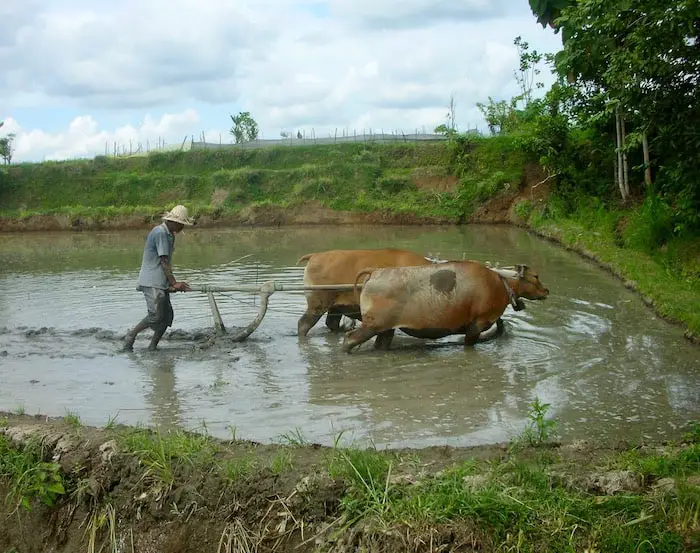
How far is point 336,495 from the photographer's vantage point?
4.73 metres

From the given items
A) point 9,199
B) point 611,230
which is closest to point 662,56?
point 611,230

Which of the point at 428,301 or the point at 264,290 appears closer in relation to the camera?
the point at 428,301

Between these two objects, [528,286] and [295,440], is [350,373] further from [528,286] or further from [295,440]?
[528,286]

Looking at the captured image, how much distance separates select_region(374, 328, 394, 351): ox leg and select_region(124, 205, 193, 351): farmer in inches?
94.8

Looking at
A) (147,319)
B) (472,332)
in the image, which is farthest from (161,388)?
(472,332)

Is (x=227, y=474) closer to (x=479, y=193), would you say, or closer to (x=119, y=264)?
(x=119, y=264)

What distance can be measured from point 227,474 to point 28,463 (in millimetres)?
1520

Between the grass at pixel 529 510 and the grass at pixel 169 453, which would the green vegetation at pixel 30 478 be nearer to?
the grass at pixel 169 453

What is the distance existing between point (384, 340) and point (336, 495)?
189 inches

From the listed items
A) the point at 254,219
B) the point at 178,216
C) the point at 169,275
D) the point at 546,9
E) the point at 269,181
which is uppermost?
the point at 546,9

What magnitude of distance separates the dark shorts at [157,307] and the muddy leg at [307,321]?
176cm

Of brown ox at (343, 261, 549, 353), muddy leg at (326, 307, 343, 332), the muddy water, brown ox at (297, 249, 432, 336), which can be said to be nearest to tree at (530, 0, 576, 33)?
the muddy water

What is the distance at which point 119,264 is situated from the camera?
18.8 metres

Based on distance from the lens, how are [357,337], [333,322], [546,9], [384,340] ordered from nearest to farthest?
[357,337] < [384,340] < [333,322] < [546,9]
